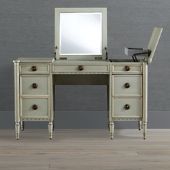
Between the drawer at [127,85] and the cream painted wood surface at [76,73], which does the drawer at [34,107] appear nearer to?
the cream painted wood surface at [76,73]

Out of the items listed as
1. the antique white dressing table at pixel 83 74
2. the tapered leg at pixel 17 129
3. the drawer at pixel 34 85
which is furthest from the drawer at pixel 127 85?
the tapered leg at pixel 17 129

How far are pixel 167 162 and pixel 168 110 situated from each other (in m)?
1.23

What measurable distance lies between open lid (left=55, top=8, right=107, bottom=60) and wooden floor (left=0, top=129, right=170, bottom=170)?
722mm

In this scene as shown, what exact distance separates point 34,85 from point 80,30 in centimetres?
68

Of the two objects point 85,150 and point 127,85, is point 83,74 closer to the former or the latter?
point 127,85

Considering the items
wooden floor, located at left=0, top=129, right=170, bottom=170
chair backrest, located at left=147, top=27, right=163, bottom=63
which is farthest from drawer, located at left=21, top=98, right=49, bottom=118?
chair backrest, located at left=147, top=27, right=163, bottom=63

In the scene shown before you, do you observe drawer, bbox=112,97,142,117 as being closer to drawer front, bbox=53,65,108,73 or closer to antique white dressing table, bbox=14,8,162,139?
antique white dressing table, bbox=14,8,162,139

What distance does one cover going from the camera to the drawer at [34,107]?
3.85 metres

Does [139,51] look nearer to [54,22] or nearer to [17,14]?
[54,22]

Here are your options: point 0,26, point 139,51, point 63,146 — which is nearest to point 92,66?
point 139,51

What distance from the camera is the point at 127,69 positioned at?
3.83 metres

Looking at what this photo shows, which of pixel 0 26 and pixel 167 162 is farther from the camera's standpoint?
pixel 0 26

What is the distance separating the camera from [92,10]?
413 cm

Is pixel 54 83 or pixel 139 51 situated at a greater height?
pixel 139 51
